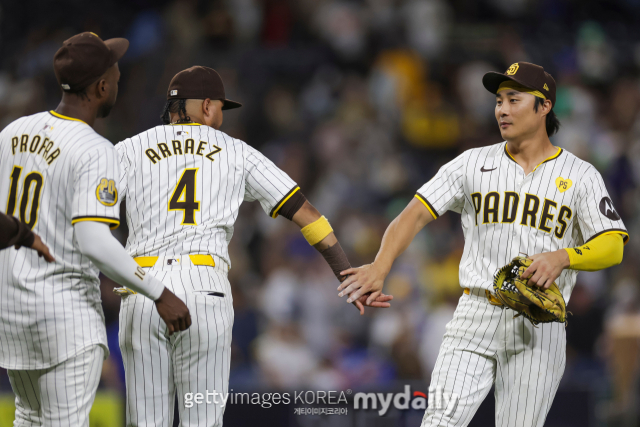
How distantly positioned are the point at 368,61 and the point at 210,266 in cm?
709

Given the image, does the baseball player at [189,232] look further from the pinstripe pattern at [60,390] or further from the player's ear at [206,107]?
the pinstripe pattern at [60,390]

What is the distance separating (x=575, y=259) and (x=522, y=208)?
A: 394mm

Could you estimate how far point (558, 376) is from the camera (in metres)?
3.59

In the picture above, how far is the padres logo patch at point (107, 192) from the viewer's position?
2.87 m

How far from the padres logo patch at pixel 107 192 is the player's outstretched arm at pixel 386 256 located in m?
1.42

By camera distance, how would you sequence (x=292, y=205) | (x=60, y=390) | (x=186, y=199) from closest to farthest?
(x=60, y=390)
(x=186, y=199)
(x=292, y=205)

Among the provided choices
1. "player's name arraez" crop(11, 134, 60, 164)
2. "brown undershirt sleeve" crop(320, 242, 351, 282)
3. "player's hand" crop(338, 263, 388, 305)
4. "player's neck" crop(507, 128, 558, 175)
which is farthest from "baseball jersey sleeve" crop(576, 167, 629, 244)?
"player's name arraez" crop(11, 134, 60, 164)

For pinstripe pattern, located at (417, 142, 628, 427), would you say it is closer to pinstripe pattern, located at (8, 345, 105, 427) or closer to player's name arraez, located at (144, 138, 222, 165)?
player's name arraez, located at (144, 138, 222, 165)

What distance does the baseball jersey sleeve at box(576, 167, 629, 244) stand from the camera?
11.6 ft

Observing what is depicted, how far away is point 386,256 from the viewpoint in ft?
12.5

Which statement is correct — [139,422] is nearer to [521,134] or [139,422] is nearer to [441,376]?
[441,376]

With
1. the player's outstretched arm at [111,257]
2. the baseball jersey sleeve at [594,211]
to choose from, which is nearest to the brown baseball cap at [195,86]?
the player's outstretched arm at [111,257]

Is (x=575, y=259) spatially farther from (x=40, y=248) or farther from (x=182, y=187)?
(x=40, y=248)

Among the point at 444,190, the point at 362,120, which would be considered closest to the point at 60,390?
the point at 444,190
